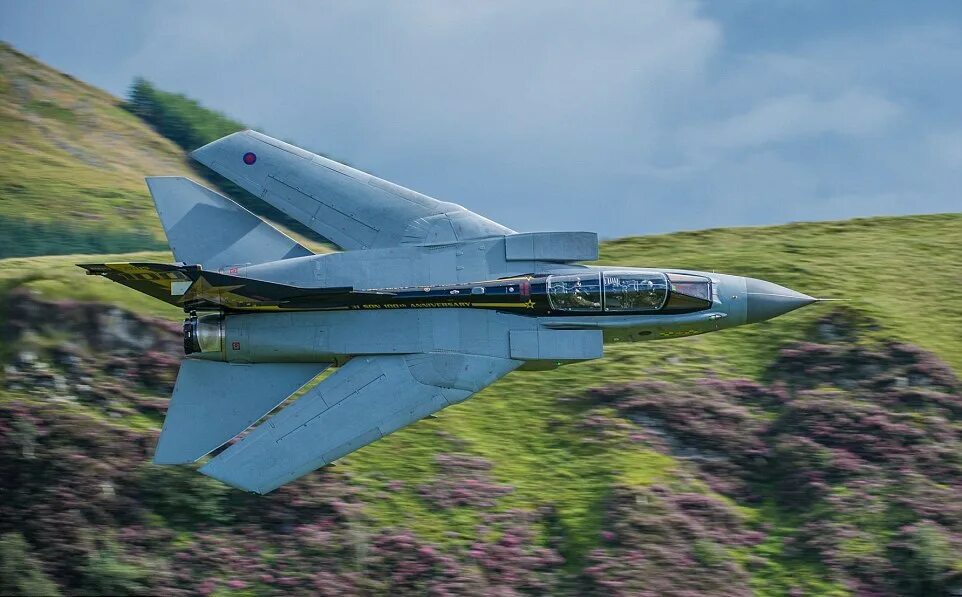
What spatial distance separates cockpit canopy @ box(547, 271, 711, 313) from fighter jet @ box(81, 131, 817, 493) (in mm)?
23

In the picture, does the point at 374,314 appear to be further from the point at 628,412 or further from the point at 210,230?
the point at 628,412

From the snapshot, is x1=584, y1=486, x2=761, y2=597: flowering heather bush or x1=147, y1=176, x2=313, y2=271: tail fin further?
x1=147, y1=176, x2=313, y2=271: tail fin

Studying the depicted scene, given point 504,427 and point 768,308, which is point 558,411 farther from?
point 768,308

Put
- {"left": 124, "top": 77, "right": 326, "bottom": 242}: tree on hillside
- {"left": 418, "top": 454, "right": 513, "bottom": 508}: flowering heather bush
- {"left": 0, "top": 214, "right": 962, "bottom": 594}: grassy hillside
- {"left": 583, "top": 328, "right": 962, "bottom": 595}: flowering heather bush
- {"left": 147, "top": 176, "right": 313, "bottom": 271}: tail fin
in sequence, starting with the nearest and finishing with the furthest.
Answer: {"left": 583, "top": 328, "right": 962, "bottom": 595}: flowering heather bush, {"left": 0, "top": 214, "right": 962, "bottom": 594}: grassy hillside, {"left": 147, "top": 176, "right": 313, "bottom": 271}: tail fin, {"left": 418, "top": 454, "right": 513, "bottom": 508}: flowering heather bush, {"left": 124, "top": 77, "right": 326, "bottom": 242}: tree on hillside

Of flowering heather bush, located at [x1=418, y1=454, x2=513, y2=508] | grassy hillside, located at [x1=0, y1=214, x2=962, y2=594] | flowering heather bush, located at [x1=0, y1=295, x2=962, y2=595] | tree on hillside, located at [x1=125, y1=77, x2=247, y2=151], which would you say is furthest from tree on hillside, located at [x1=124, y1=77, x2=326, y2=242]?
flowering heather bush, located at [x1=418, y1=454, x2=513, y2=508]

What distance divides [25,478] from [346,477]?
5154 millimetres

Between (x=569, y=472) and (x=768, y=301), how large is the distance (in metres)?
4.51

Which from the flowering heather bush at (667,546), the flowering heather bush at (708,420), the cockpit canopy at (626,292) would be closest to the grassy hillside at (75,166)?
the flowering heather bush at (708,420)

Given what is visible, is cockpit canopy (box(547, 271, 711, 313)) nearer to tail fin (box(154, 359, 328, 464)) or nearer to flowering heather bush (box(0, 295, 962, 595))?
flowering heather bush (box(0, 295, 962, 595))

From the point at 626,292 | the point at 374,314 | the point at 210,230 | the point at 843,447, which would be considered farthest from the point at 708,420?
the point at 210,230

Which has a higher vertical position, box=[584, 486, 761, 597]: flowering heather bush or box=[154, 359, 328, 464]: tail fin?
box=[154, 359, 328, 464]: tail fin

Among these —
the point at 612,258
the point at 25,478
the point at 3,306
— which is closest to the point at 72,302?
the point at 3,306

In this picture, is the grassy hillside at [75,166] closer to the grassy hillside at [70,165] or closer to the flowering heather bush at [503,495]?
the grassy hillside at [70,165]

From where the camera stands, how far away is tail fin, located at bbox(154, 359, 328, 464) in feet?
50.3
